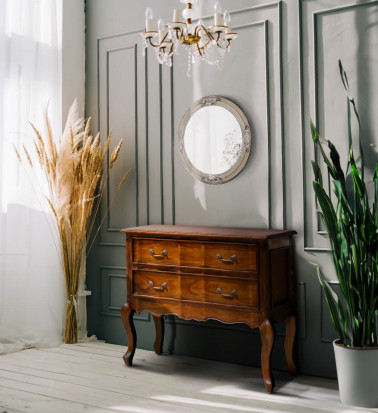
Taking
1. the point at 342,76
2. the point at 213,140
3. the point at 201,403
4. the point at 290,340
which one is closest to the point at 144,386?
the point at 201,403

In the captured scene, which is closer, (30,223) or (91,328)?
(30,223)

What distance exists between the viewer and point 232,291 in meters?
3.06

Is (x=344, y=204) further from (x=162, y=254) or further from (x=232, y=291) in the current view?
(x=162, y=254)

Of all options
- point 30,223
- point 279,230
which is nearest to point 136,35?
point 30,223

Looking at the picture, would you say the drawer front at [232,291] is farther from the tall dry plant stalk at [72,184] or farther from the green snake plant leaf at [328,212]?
the tall dry plant stalk at [72,184]

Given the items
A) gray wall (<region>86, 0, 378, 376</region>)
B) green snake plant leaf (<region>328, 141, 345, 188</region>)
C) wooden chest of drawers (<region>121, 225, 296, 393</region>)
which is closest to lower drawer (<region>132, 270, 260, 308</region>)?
wooden chest of drawers (<region>121, 225, 296, 393</region>)

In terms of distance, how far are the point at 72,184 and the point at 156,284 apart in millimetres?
1076

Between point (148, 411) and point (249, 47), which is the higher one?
point (249, 47)

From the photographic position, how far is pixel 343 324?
112 inches

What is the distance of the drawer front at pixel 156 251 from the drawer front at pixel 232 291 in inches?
10.6

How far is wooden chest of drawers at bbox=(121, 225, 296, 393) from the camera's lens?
299 centimetres

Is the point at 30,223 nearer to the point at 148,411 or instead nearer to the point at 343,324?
the point at 148,411

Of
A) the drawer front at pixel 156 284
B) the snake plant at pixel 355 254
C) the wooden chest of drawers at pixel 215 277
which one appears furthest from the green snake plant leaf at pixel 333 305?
the drawer front at pixel 156 284

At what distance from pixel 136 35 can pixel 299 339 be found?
245 centimetres
